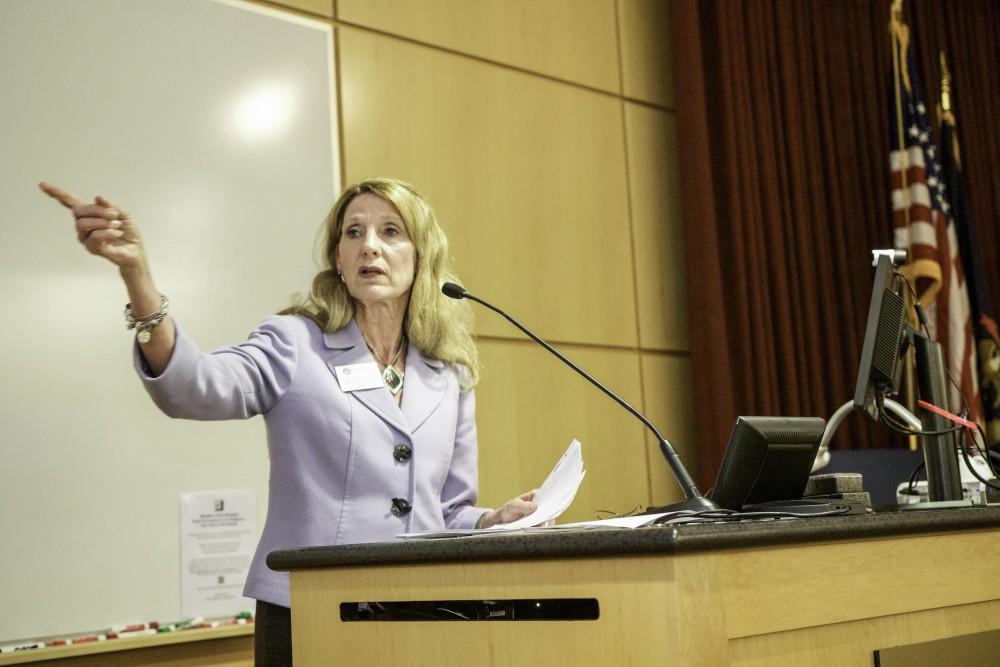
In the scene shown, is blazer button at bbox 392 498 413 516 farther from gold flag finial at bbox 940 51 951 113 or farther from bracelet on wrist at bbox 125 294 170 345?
gold flag finial at bbox 940 51 951 113

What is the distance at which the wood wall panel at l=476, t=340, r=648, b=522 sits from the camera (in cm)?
397

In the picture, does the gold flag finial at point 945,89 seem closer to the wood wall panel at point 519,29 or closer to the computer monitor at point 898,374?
the wood wall panel at point 519,29

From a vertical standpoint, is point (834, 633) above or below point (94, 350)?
below

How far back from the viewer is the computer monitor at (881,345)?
6.23ft

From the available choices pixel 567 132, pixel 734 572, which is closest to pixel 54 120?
pixel 567 132

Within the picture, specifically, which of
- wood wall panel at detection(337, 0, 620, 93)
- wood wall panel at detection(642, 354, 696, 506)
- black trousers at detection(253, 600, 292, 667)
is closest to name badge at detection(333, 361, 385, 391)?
black trousers at detection(253, 600, 292, 667)

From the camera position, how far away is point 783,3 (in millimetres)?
5281

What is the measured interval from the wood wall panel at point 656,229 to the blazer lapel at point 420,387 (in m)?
2.32

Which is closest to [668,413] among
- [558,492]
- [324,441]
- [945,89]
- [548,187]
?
[548,187]

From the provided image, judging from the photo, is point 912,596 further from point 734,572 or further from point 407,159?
point 407,159

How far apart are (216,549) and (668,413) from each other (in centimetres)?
218

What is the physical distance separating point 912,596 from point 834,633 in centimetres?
19

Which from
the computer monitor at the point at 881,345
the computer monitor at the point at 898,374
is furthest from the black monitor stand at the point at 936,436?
the computer monitor at the point at 881,345

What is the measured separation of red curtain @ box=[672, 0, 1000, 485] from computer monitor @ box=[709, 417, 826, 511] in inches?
113
